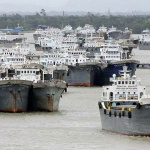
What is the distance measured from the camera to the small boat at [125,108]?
57.6 meters

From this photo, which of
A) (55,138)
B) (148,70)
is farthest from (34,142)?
(148,70)

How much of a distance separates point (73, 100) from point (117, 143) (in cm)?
2438

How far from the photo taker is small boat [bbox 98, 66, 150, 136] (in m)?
57.6

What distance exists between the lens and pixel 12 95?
7188 cm

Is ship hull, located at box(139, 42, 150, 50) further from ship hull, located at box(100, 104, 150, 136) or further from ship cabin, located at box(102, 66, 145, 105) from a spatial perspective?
ship hull, located at box(100, 104, 150, 136)

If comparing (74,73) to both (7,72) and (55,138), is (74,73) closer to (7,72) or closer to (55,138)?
(7,72)

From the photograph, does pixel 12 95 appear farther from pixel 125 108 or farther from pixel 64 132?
pixel 125 108

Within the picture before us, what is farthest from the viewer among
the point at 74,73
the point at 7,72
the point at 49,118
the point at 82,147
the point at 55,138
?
the point at 74,73

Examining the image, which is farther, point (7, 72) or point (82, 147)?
point (7, 72)

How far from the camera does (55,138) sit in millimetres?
58344

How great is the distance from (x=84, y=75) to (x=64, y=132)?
39740 mm

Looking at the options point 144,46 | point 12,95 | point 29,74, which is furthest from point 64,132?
point 144,46

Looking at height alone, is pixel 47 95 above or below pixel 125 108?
below

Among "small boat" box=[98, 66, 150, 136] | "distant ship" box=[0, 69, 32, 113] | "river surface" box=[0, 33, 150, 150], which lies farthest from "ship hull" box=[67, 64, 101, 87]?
"small boat" box=[98, 66, 150, 136]
